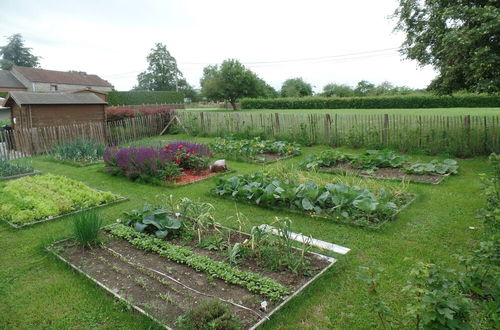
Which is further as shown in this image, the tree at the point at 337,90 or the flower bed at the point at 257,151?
the tree at the point at 337,90

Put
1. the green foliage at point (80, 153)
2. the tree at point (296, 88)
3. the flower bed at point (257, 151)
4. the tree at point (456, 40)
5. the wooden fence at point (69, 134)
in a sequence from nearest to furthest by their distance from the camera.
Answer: the tree at point (456, 40) → the flower bed at point (257, 151) → the green foliage at point (80, 153) → the wooden fence at point (69, 134) → the tree at point (296, 88)

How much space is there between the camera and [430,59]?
10.6 meters

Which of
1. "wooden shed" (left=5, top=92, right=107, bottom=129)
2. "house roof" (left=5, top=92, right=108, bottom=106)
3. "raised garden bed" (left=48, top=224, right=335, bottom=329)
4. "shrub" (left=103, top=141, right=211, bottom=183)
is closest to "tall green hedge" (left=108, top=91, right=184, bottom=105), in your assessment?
"house roof" (left=5, top=92, right=108, bottom=106)

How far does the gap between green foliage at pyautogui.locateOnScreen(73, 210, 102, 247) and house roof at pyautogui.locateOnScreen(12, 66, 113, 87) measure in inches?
2038

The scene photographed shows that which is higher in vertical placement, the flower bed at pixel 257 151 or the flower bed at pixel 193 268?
the flower bed at pixel 257 151

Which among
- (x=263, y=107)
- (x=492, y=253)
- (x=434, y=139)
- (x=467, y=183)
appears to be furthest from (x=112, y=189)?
(x=263, y=107)

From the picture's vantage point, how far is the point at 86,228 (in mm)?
4191

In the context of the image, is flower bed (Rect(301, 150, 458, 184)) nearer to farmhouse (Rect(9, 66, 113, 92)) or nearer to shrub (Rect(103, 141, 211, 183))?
shrub (Rect(103, 141, 211, 183))

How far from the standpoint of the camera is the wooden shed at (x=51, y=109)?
12766 millimetres

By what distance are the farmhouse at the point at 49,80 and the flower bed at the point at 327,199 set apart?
4763 cm

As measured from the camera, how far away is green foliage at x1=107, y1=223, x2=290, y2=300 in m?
3.16

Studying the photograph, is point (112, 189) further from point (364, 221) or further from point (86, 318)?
point (364, 221)

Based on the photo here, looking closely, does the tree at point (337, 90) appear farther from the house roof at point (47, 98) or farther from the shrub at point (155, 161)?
the shrub at point (155, 161)

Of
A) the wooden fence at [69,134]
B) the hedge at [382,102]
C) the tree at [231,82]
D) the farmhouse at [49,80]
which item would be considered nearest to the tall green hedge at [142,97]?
the tree at [231,82]
